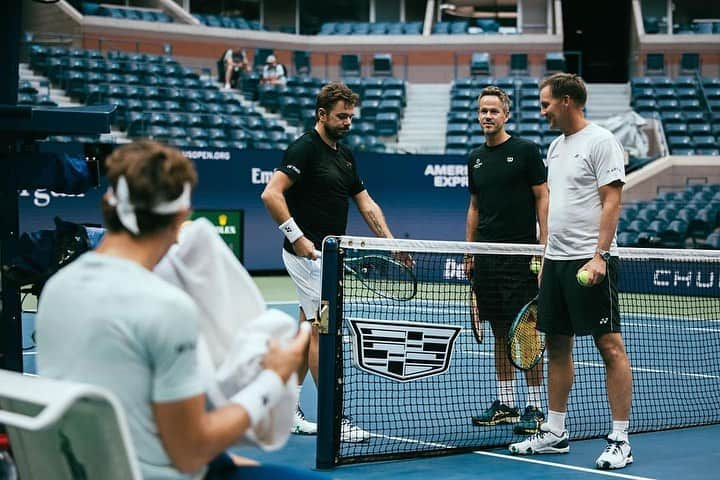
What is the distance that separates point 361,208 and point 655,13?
2655cm

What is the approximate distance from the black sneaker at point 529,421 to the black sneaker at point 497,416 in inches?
5.4

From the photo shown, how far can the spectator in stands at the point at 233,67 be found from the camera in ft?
82.5

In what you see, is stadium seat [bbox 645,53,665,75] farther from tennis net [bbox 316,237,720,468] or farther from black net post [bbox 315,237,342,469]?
black net post [bbox 315,237,342,469]

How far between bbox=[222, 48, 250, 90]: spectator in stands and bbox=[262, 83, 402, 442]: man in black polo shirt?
62.6ft

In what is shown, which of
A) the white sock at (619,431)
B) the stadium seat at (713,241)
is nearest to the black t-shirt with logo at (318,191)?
the white sock at (619,431)

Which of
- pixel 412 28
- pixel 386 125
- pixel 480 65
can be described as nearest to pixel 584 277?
pixel 386 125

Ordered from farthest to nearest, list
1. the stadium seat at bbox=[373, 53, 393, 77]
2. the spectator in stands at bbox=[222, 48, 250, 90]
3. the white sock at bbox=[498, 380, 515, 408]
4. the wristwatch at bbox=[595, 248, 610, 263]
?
the stadium seat at bbox=[373, 53, 393, 77]
the spectator in stands at bbox=[222, 48, 250, 90]
the white sock at bbox=[498, 380, 515, 408]
the wristwatch at bbox=[595, 248, 610, 263]

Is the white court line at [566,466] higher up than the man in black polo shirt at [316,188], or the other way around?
the man in black polo shirt at [316,188]

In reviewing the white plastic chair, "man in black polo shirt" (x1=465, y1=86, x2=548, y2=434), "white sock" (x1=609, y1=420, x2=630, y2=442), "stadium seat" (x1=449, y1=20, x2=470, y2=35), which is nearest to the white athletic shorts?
"man in black polo shirt" (x1=465, y1=86, x2=548, y2=434)

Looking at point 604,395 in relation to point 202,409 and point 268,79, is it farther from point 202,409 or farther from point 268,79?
point 268,79

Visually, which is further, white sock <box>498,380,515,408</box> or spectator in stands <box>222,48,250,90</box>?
spectator in stands <box>222,48,250,90</box>

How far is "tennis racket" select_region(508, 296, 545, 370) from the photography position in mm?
6297

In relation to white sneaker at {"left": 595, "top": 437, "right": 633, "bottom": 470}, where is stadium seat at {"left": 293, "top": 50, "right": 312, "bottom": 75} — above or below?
above

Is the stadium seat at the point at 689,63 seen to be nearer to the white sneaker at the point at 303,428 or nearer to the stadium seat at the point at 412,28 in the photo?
the stadium seat at the point at 412,28
